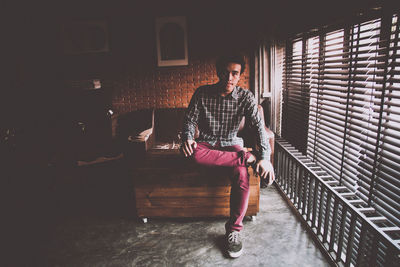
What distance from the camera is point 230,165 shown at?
1.93m

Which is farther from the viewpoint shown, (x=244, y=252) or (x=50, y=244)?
(x=50, y=244)

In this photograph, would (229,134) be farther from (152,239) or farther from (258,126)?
(152,239)

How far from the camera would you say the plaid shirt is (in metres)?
2.10

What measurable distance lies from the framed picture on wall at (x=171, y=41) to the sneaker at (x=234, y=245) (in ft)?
8.37

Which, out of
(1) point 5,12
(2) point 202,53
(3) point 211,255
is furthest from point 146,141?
(1) point 5,12

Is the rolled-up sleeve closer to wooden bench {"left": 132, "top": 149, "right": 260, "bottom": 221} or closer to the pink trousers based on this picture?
the pink trousers

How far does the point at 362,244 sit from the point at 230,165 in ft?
3.07

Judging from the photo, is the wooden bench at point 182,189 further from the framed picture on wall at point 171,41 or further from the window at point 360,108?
the framed picture on wall at point 171,41

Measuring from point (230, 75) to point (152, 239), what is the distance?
1489 mm

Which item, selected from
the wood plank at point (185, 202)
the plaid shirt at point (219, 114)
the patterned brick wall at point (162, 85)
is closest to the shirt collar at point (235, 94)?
the plaid shirt at point (219, 114)

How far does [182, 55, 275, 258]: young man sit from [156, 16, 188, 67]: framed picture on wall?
5.38 feet

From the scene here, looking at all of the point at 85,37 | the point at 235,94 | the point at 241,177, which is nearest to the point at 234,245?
the point at 241,177

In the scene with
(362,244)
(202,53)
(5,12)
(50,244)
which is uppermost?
(5,12)

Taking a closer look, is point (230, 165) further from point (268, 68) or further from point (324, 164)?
point (268, 68)
